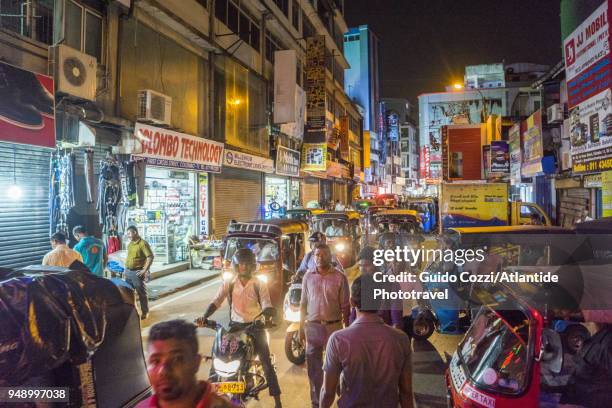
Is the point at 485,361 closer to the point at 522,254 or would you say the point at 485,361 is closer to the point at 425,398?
the point at 425,398

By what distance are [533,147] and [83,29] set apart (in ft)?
68.4

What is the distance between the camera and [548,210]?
71.8 feet

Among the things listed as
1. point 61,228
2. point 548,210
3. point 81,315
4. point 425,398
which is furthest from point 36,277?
point 548,210

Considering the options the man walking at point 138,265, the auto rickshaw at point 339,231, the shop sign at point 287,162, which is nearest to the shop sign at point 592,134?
the auto rickshaw at point 339,231

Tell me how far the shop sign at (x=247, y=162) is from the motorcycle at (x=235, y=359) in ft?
45.2

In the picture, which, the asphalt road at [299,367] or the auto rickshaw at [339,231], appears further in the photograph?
the auto rickshaw at [339,231]

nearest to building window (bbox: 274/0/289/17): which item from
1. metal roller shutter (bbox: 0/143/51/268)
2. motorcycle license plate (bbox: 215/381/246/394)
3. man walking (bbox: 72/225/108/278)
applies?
metal roller shutter (bbox: 0/143/51/268)

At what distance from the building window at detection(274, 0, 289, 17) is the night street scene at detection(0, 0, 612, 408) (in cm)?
15

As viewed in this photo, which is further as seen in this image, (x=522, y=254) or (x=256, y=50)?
(x=256, y=50)

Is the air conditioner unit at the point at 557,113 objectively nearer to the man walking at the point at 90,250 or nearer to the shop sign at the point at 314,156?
the shop sign at the point at 314,156

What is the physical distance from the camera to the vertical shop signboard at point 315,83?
2598 centimetres

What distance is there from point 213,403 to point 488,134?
28.9 metres

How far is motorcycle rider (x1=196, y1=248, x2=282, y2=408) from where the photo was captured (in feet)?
15.6

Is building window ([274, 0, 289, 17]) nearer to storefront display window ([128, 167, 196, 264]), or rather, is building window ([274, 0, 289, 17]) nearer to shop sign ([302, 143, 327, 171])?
shop sign ([302, 143, 327, 171])
